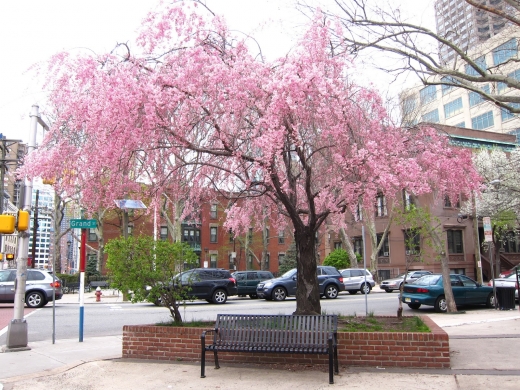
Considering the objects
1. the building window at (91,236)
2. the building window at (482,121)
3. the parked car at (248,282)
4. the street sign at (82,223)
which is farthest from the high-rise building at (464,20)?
the building window at (91,236)

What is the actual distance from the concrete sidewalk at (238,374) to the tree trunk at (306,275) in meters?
1.82

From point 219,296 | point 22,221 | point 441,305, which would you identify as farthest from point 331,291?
point 22,221

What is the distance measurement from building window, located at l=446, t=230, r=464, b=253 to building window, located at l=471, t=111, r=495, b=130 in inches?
811

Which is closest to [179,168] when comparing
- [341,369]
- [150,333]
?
[150,333]

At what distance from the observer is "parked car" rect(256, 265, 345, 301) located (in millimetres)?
23312

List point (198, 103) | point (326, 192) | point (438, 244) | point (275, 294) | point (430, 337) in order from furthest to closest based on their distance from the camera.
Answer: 1. point (275, 294)
2. point (438, 244)
3. point (326, 192)
4. point (198, 103)
5. point (430, 337)

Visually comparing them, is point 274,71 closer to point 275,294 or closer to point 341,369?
point 341,369

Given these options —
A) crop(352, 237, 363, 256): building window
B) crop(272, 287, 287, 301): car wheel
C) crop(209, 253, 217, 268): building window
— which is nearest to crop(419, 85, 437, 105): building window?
crop(272, 287, 287, 301): car wheel

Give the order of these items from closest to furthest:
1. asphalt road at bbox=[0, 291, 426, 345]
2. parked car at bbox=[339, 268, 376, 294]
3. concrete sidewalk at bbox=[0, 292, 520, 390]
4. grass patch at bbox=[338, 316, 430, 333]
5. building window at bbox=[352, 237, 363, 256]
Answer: concrete sidewalk at bbox=[0, 292, 520, 390] → grass patch at bbox=[338, 316, 430, 333] → asphalt road at bbox=[0, 291, 426, 345] → parked car at bbox=[339, 268, 376, 294] → building window at bbox=[352, 237, 363, 256]

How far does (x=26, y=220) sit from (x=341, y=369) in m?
7.32

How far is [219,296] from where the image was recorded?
2228cm

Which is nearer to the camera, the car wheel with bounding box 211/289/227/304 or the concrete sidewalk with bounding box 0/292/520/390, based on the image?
the concrete sidewalk with bounding box 0/292/520/390

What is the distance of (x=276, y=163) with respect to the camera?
9.07 m

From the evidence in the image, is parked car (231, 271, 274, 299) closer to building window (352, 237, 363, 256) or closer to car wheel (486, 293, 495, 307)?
car wheel (486, 293, 495, 307)
